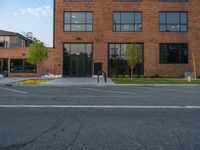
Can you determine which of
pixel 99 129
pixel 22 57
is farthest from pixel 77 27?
pixel 99 129

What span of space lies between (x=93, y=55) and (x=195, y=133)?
3408 cm

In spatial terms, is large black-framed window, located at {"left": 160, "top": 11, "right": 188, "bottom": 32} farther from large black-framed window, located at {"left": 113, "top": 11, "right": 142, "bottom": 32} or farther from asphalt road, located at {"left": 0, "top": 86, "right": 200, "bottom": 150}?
asphalt road, located at {"left": 0, "top": 86, "right": 200, "bottom": 150}

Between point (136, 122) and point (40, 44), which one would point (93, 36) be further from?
point (136, 122)

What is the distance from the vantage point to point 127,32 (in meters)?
40.8

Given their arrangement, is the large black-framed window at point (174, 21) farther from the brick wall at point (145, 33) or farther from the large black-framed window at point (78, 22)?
the large black-framed window at point (78, 22)

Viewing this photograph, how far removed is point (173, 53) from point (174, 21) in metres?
3.82

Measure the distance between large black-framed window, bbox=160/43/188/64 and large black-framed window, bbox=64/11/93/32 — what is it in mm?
9123

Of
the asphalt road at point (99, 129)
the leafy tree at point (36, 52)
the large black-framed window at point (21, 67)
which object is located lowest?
the asphalt road at point (99, 129)

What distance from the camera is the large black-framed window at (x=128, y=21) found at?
41.0 meters

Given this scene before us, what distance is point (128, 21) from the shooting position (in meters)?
41.0

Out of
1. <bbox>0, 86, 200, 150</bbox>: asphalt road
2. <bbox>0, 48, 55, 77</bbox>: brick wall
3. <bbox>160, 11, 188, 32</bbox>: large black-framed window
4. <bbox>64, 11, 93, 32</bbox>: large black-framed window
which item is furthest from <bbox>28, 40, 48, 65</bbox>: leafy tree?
<bbox>0, 86, 200, 150</bbox>: asphalt road

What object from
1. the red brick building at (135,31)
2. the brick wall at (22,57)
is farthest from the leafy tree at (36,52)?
the brick wall at (22,57)

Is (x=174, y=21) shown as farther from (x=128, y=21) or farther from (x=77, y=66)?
(x=77, y=66)

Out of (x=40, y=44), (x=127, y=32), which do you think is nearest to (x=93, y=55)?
(x=127, y=32)
